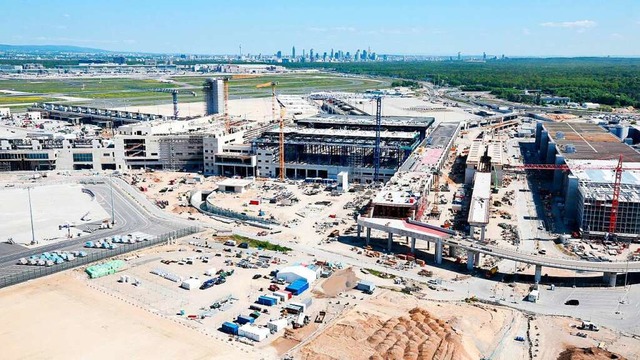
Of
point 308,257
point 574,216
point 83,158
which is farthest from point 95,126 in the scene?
point 574,216

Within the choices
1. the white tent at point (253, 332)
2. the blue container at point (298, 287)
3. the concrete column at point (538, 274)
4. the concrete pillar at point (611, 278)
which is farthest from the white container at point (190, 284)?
the concrete pillar at point (611, 278)

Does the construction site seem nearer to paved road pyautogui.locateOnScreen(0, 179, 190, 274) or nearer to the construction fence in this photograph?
the construction fence

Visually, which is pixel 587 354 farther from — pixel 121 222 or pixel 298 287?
pixel 121 222

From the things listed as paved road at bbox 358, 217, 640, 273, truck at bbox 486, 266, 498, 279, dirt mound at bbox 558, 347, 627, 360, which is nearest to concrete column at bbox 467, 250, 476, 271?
paved road at bbox 358, 217, 640, 273

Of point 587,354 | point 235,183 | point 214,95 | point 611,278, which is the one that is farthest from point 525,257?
point 214,95

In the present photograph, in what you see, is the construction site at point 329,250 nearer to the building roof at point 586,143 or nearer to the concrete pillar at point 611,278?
the concrete pillar at point 611,278

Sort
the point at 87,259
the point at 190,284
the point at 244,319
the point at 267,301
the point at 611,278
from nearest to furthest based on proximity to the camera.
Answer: the point at 244,319, the point at 267,301, the point at 190,284, the point at 611,278, the point at 87,259

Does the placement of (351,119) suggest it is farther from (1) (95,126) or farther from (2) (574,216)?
(1) (95,126)
